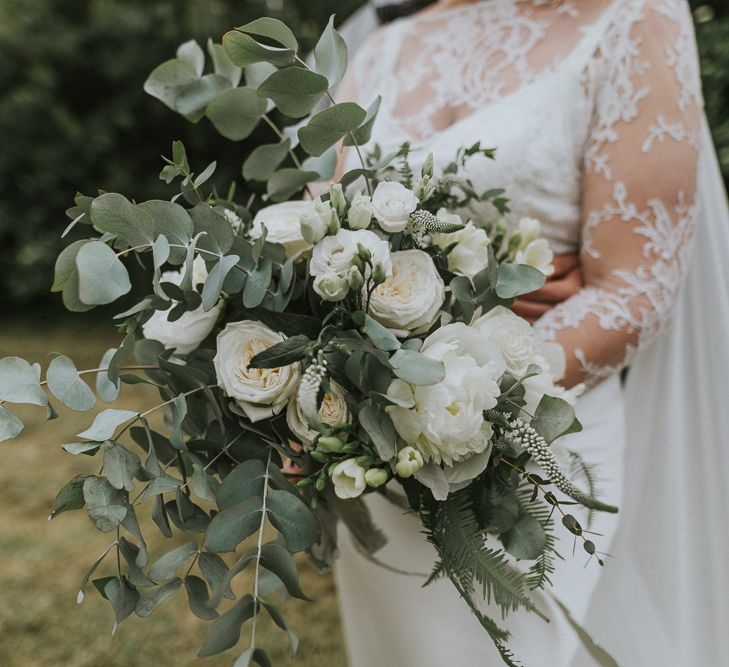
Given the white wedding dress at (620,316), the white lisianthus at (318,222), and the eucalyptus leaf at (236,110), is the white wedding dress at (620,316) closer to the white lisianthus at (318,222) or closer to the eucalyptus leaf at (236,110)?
the eucalyptus leaf at (236,110)

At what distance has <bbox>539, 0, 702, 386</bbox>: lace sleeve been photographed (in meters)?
1.30

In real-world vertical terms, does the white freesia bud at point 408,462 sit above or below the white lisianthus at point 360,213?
below

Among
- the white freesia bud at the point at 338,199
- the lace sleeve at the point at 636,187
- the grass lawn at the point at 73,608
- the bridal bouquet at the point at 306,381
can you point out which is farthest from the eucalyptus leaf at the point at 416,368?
the grass lawn at the point at 73,608

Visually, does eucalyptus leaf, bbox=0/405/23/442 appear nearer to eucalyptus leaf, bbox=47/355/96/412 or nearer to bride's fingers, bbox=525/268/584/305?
eucalyptus leaf, bbox=47/355/96/412

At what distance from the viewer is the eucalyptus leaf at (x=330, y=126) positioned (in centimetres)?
91

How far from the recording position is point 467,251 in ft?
3.34

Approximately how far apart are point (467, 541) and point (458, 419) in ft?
0.58

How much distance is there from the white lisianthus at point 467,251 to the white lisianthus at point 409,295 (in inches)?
3.1

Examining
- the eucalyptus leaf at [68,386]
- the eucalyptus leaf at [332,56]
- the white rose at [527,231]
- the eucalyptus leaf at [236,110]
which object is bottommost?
the eucalyptus leaf at [68,386]

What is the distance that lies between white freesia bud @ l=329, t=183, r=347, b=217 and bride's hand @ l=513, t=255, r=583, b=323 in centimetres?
62

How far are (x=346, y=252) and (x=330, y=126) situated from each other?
18 cm

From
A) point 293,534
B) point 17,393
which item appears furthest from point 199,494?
point 17,393

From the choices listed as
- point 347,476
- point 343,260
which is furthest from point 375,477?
point 343,260

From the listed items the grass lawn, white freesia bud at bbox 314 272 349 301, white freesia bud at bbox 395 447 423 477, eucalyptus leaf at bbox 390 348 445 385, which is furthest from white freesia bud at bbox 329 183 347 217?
the grass lawn
